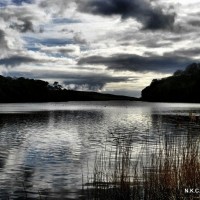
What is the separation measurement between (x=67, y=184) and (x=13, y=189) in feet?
A: 10.1

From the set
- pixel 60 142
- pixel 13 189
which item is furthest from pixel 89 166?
pixel 60 142

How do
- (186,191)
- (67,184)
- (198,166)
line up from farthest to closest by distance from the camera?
(67,184) → (198,166) → (186,191)

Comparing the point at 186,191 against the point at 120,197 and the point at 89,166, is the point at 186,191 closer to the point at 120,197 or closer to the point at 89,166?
the point at 120,197

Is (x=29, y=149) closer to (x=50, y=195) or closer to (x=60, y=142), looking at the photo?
(x=60, y=142)

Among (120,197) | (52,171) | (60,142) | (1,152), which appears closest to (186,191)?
(120,197)

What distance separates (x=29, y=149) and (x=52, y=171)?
12110 millimetres

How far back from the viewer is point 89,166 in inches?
1153

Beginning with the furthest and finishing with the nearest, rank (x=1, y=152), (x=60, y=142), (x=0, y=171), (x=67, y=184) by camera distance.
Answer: (x=60, y=142)
(x=1, y=152)
(x=0, y=171)
(x=67, y=184)

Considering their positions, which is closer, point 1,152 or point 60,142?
point 1,152

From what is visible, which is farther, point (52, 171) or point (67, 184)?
point (52, 171)

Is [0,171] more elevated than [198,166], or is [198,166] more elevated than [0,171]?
[198,166]

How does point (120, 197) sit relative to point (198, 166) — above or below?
below

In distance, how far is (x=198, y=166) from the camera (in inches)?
694

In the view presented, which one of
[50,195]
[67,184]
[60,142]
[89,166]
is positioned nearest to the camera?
[50,195]
